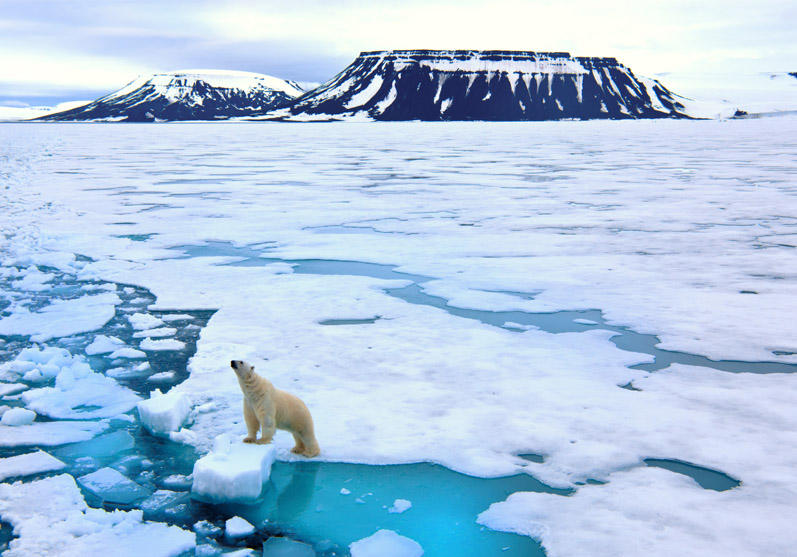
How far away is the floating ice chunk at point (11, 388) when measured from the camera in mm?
4109

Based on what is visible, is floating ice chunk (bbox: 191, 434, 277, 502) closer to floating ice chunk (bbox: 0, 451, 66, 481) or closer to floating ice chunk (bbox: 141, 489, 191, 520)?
floating ice chunk (bbox: 141, 489, 191, 520)

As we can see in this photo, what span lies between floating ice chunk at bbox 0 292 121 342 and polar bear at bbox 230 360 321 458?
2.64m

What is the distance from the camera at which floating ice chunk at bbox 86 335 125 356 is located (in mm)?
4871

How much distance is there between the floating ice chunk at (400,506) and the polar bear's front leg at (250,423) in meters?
0.85

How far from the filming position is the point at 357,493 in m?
3.14

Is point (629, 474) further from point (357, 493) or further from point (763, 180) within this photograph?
point (763, 180)

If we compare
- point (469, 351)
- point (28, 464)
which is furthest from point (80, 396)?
point (469, 351)

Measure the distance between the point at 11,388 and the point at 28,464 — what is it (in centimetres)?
105

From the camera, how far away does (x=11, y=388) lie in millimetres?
4152

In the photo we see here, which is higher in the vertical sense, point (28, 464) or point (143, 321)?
point (143, 321)

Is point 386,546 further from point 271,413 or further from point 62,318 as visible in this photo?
point 62,318

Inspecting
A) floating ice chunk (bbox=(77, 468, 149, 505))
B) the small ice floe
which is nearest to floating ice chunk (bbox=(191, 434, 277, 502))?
floating ice chunk (bbox=(77, 468, 149, 505))

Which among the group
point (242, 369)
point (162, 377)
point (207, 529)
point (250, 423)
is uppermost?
point (242, 369)

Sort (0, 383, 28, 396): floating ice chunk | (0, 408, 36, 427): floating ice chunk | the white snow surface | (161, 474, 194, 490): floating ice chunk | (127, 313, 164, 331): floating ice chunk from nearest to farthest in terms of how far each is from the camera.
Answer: the white snow surface, (161, 474, 194, 490): floating ice chunk, (0, 408, 36, 427): floating ice chunk, (0, 383, 28, 396): floating ice chunk, (127, 313, 164, 331): floating ice chunk
